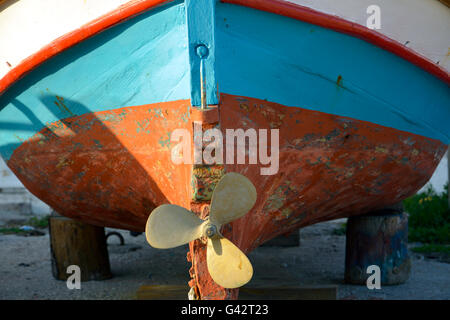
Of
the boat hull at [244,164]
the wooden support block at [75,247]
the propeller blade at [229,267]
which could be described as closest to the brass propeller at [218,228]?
the propeller blade at [229,267]

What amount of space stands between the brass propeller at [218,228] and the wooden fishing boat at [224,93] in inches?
1.7

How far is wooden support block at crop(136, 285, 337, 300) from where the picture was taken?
2.79 m

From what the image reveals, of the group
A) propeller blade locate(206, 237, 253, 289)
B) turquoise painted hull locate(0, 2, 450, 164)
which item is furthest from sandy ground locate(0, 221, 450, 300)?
turquoise painted hull locate(0, 2, 450, 164)

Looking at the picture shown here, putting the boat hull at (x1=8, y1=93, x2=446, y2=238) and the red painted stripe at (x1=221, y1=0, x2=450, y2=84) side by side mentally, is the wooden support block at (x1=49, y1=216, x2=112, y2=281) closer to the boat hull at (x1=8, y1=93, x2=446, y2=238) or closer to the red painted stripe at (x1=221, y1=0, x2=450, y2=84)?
the boat hull at (x1=8, y1=93, x2=446, y2=238)

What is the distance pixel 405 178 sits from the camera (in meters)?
3.03

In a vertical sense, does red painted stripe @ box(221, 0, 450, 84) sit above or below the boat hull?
above

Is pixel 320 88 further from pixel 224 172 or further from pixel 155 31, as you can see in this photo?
pixel 155 31

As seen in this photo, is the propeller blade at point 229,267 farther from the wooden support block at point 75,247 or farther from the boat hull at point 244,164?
the wooden support block at point 75,247

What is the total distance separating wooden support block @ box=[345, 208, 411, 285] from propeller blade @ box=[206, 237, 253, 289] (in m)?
1.56

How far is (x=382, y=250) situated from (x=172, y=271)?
1.54 meters

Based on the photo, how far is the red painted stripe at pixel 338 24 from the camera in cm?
212

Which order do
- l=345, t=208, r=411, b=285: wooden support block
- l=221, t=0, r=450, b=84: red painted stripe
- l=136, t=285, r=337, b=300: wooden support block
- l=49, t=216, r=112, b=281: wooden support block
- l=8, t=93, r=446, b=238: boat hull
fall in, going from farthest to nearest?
1. l=49, t=216, r=112, b=281: wooden support block
2. l=345, t=208, r=411, b=285: wooden support block
3. l=136, t=285, r=337, b=300: wooden support block
4. l=8, t=93, r=446, b=238: boat hull
5. l=221, t=0, r=450, b=84: red painted stripe

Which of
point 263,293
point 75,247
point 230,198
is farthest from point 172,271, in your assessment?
point 230,198

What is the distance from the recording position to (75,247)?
139 inches
